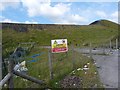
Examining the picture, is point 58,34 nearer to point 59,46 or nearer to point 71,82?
point 59,46

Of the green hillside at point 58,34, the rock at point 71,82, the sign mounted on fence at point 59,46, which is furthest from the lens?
the green hillside at point 58,34

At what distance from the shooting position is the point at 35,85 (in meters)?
7.78

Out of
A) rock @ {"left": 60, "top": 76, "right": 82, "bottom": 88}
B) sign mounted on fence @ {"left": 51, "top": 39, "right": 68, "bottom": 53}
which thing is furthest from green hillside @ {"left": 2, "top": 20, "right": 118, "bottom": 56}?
rock @ {"left": 60, "top": 76, "right": 82, "bottom": 88}

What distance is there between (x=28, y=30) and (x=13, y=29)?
8.60 m

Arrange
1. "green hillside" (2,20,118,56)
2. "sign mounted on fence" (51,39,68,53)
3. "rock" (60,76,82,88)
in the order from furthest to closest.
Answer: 1. "green hillside" (2,20,118,56)
2. "sign mounted on fence" (51,39,68,53)
3. "rock" (60,76,82,88)

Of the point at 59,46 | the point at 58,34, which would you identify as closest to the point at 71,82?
the point at 59,46

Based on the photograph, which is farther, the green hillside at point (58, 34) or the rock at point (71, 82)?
the green hillside at point (58, 34)

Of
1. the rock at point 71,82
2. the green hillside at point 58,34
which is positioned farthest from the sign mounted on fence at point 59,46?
the green hillside at point 58,34

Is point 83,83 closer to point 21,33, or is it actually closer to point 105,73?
point 105,73

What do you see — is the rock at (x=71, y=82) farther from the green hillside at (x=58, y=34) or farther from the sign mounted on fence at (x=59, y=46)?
the green hillside at (x=58, y=34)

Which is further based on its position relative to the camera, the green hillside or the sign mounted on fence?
the green hillside

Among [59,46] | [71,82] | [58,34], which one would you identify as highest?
[58,34]

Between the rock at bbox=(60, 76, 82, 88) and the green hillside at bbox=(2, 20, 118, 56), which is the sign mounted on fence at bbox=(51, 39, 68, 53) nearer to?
the rock at bbox=(60, 76, 82, 88)

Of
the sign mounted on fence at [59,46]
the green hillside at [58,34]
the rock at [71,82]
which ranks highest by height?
the green hillside at [58,34]
